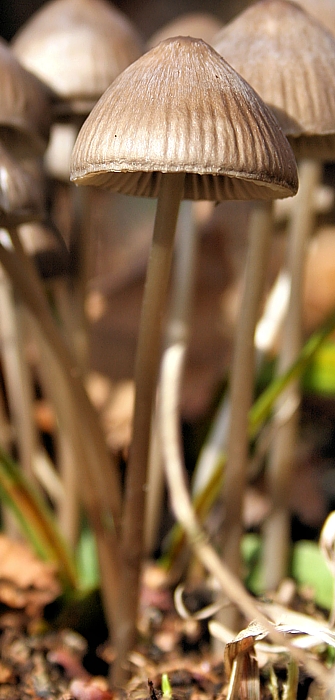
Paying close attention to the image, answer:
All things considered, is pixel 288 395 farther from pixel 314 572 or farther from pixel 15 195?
pixel 15 195

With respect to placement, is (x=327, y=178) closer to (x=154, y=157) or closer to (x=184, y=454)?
(x=184, y=454)

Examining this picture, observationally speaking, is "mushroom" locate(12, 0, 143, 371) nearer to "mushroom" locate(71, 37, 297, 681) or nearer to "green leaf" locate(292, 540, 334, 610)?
"mushroom" locate(71, 37, 297, 681)

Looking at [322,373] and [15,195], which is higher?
[15,195]

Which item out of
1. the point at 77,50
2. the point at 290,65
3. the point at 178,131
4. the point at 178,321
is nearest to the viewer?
the point at 178,131

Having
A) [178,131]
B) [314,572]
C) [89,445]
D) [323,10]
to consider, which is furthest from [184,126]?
[314,572]

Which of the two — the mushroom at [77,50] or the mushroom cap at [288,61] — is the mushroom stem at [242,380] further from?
the mushroom at [77,50]

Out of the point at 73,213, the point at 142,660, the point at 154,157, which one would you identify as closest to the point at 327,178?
the point at 73,213

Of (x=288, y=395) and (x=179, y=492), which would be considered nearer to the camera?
(x=179, y=492)
